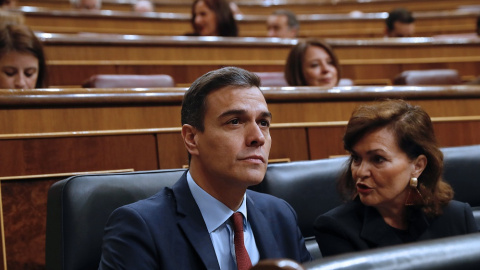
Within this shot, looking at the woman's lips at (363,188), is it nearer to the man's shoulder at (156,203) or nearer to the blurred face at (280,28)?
the man's shoulder at (156,203)

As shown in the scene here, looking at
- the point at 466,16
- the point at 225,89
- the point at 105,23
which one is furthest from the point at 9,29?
the point at 466,16

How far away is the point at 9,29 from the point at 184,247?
0.58 meters

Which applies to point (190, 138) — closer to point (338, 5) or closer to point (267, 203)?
point (267, 203)

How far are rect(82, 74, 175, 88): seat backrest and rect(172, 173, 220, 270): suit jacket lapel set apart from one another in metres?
0.60

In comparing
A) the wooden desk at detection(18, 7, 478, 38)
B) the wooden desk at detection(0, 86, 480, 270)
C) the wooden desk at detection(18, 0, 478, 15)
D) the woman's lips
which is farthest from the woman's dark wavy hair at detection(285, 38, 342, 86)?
the wooden desk at detection(18, 0, 478, 15)

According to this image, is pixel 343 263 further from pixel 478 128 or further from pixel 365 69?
pixel 365 69

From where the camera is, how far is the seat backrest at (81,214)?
0.51 metres

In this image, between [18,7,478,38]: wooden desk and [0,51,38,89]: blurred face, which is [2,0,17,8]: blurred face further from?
[0,51,38,89]: blurred face

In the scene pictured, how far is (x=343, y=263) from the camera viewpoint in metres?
0.26

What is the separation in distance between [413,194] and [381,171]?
0.05 meters

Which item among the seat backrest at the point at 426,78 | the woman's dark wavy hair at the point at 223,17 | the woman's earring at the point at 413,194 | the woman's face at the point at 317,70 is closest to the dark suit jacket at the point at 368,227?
the woman's earring at the point at 413,194

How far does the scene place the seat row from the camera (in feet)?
1.68

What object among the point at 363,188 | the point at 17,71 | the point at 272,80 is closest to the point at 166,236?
the point at 363,188

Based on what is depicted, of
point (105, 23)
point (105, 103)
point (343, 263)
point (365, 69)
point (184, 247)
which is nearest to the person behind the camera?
point (343, 263)
